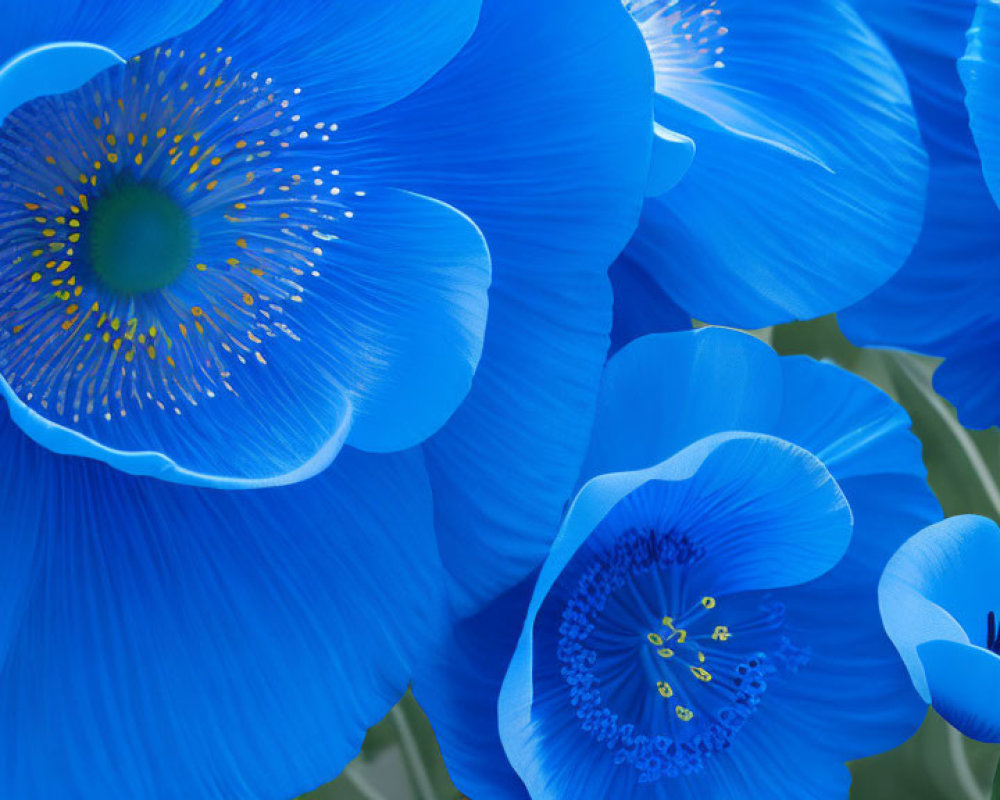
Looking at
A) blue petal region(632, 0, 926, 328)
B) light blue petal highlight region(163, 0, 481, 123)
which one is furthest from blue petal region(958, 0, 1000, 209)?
light blue petal highlight region(163, 0, 481, 123)

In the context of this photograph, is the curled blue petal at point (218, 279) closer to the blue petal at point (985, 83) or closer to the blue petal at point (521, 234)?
the blue petal at point (521, 234)

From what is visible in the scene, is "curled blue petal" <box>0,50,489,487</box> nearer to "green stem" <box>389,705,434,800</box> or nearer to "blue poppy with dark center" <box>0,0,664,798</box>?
"blue poppy with dark center" <box>0,0,664,798</box>

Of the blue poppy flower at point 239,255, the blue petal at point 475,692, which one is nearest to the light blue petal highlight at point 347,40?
the blue poppy flower at point 239,255

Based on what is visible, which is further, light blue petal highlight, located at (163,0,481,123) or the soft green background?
the soft green background

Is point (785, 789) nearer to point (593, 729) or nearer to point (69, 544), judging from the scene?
point (593, 729)

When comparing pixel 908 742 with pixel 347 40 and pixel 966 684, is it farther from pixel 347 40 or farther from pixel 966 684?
pixel 347 40

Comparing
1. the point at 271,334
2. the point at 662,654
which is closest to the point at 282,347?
the point at 271,334

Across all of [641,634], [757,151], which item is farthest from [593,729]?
[757,151]
